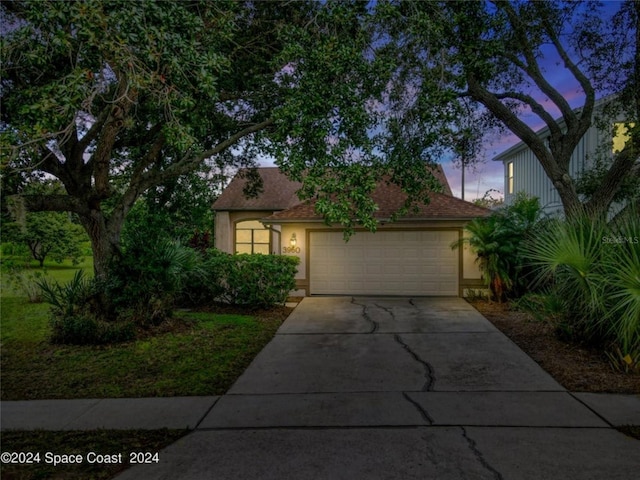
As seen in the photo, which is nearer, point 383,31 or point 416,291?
point 383,31

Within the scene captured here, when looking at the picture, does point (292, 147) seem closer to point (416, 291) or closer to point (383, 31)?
point (383, 31)

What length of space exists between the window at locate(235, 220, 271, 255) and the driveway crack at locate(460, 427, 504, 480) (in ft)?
48.2

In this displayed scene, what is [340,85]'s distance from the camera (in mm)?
6840

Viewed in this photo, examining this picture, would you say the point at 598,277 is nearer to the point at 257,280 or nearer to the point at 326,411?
the point at 326,411

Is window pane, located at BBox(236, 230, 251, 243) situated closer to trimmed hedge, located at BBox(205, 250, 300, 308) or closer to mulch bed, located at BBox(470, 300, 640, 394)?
trimmed hedge, located at BBox(205, 250, 300, 308)

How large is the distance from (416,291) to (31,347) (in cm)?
984

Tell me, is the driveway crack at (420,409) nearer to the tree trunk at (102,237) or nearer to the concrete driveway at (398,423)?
the concrete driveway at (398,423)

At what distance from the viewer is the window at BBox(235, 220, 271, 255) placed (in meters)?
18.1

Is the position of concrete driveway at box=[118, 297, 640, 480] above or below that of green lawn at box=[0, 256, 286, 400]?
above

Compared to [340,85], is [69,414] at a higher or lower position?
lower

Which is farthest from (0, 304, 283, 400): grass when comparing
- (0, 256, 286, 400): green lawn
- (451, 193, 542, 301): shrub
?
(451, 193, 542, 301): shrub

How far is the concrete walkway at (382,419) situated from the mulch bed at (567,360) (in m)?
0.23

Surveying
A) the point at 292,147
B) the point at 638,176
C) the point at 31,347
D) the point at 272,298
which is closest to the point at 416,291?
the point at 272,298

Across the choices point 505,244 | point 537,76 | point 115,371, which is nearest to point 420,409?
point 115,371
